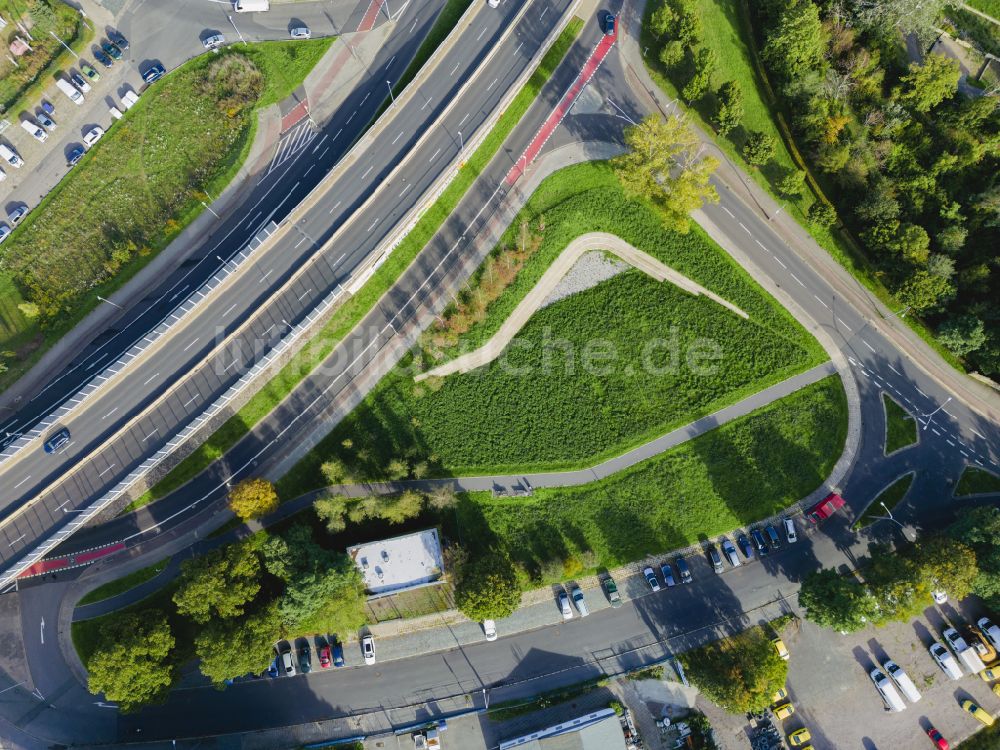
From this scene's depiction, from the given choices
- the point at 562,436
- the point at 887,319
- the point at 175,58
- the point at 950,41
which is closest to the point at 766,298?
the point at 887,319

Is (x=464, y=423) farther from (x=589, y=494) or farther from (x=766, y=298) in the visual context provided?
(x=766, y=298)

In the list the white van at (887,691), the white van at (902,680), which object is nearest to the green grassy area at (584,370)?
the white van at (902,680)

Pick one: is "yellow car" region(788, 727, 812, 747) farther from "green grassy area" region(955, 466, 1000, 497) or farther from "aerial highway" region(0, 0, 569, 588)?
"aerial highway" region(0, 0, 569, 588)

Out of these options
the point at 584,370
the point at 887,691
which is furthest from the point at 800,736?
the point at 584,370

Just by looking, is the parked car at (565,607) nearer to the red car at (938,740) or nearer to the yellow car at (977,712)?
the red car at (938,740)

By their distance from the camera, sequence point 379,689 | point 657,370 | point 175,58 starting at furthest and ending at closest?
point 175,58 → point 657,370 → point 379,689

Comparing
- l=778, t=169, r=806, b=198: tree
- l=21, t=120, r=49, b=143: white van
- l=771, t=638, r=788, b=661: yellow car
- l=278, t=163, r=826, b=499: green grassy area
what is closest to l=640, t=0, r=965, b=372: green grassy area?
l=778, t=169, r=806, b=198: tree
